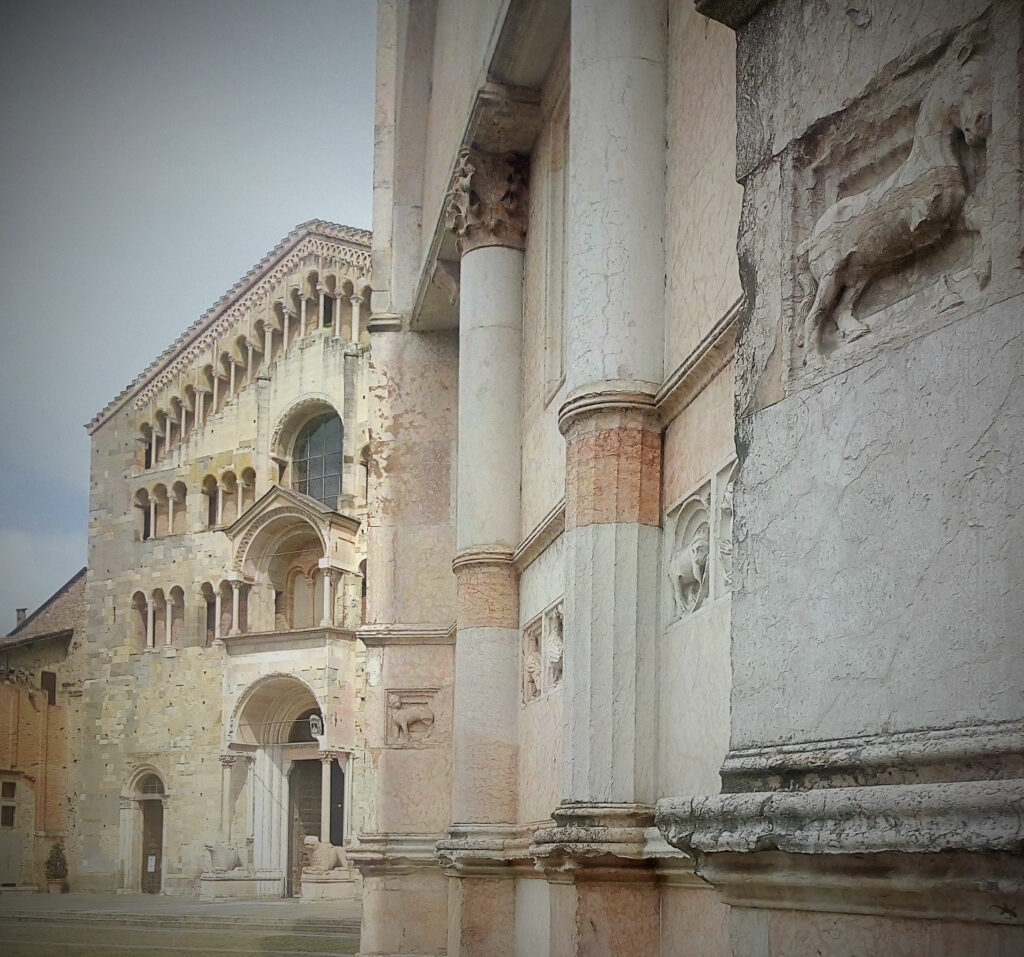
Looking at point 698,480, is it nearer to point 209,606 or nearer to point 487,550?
point 487,550

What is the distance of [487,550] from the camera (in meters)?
10.2

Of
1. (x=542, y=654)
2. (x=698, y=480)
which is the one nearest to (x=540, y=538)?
(x=542, y=654)

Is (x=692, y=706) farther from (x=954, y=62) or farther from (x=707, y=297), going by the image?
(x=954, y=62)

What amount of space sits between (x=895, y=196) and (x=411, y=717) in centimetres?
1102

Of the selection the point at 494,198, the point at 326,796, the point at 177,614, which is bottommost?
the point at 326,796

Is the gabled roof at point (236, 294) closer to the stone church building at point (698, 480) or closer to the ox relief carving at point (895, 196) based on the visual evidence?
the stone church building at point (698, 480)

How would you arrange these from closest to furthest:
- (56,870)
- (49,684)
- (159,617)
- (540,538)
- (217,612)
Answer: (540,538) < (217,612) < (159,617) < (56,870) < (49,684)

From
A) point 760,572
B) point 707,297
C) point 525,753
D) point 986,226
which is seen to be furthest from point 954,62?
point 525,753

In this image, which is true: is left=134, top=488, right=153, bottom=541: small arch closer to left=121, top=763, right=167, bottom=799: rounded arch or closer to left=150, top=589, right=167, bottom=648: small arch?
left=150, top=589, right=167, bottom=648: small arch

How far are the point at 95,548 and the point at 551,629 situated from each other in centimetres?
3177

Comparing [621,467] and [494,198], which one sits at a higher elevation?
[494,198]

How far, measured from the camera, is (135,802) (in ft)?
122

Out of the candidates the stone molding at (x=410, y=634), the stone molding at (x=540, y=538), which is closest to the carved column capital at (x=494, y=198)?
the stone molding at (x=540, y=538)

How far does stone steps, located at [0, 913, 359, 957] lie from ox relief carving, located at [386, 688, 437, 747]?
17.0 feet
